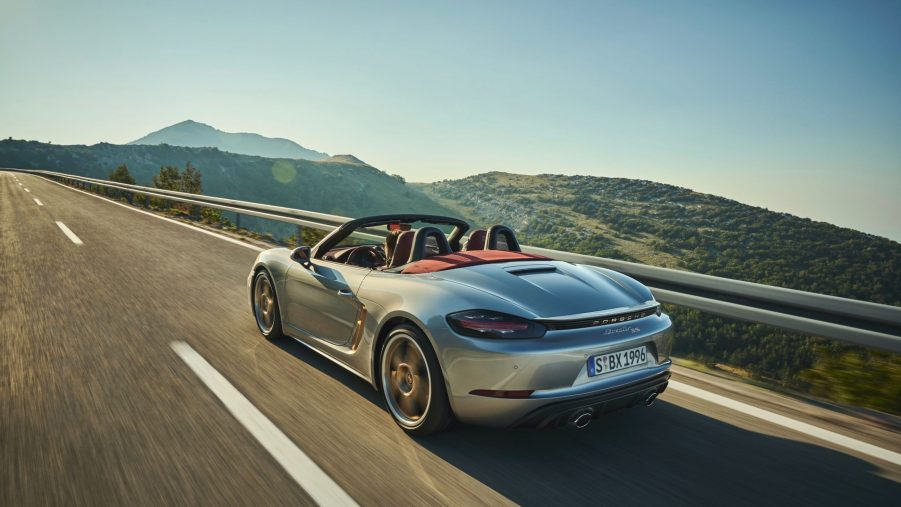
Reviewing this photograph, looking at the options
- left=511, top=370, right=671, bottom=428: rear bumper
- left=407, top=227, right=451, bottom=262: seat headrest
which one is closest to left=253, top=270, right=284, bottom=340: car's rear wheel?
left=407, top=227, right=451, bottom=262: seat headrest

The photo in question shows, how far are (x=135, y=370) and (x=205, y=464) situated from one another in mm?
1754

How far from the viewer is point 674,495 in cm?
274

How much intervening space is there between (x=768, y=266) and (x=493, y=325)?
48.2 feet

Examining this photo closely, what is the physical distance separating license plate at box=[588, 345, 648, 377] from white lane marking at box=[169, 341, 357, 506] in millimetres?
A: 1320

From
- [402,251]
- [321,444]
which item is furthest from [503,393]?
[402,251]

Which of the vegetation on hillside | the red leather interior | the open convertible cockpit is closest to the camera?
the red leather interior

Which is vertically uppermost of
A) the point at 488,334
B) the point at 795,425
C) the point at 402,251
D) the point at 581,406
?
the point at 402,251

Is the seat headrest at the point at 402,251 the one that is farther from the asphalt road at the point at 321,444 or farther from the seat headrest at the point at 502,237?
the asphalt road at the point at 321,444

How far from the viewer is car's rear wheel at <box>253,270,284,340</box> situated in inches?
200

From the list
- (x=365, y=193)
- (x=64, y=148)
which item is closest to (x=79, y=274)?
(x=365, y=193)

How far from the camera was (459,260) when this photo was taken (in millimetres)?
3734

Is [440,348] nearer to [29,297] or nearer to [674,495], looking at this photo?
[674,495]

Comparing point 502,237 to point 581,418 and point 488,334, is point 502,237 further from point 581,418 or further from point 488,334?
point 581,418

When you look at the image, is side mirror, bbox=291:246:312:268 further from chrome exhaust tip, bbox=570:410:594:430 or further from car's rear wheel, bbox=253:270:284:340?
chrome exhaust tip, bbox=570:410:594:430
